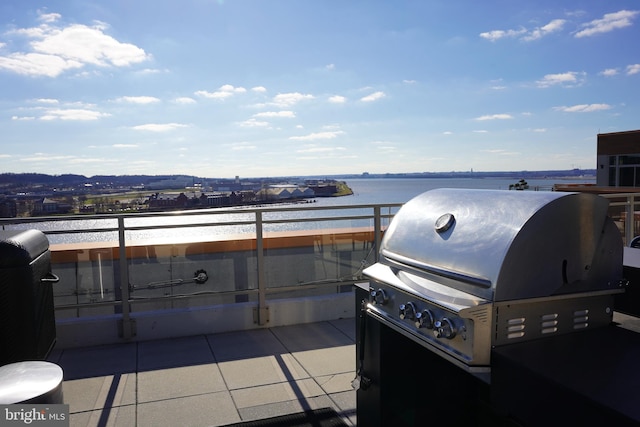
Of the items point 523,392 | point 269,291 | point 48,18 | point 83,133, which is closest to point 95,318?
point 269,291

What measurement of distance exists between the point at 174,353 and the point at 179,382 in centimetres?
77

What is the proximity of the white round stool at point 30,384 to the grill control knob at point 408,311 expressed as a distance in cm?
166

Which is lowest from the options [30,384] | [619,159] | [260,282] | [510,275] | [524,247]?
[260,282]

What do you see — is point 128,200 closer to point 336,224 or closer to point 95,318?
point 95,318

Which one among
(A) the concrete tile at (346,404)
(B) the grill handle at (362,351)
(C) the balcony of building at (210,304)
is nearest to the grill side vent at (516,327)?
(B) the grill handle at (362,351)

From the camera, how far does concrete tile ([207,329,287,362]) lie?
4.81 metres

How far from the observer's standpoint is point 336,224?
20.1ft

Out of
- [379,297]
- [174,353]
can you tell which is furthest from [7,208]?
[379,297]

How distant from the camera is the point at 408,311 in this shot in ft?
7.36

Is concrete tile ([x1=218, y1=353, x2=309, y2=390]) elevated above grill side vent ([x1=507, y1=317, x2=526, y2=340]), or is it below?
below

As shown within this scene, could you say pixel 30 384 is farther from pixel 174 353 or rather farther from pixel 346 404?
pixel 174 353

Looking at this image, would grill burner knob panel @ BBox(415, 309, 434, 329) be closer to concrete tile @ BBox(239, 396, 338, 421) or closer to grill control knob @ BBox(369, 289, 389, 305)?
grill control knob @ BBox(369, 289, 389, 305)

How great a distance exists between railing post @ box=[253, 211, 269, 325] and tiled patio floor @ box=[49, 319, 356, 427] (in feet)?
0.55

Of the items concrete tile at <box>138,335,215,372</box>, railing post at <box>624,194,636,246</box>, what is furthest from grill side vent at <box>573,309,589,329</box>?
railing post at <box>624,194,636,246</box>
